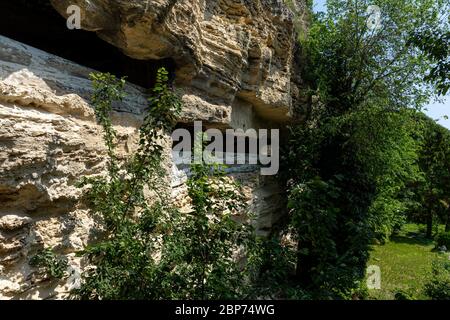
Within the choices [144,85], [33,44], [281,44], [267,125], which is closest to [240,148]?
[267,125]

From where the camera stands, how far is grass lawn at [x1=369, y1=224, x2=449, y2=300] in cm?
1170

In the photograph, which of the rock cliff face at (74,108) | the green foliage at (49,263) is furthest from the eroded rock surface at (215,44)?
the green foliage at (49,263)

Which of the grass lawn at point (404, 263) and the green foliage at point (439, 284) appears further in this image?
the grass lawn at point (404, 263)

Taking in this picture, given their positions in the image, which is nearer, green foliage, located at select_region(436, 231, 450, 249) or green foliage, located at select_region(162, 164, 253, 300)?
green foliage, located at select_region(162, 164, 253, 300)

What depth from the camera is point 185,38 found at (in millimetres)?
6145

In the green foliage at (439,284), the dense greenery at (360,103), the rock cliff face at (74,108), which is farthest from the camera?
the dense greenery at (360,103)

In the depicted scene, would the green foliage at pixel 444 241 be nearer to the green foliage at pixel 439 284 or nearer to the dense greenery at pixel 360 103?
the dense greenery at pixel 360 103

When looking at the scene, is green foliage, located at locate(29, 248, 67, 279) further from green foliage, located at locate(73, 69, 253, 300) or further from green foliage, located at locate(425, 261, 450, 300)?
green foliage, located at locate(425, 261, 450, 300)

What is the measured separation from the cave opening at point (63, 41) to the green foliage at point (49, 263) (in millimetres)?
3313

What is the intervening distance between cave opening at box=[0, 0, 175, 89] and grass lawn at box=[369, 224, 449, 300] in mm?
6591

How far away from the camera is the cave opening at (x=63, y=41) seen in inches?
203

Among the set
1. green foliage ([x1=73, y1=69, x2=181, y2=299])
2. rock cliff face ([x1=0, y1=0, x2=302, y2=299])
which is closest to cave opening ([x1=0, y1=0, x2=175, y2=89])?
rock cliff face ([x1=0, y1=0, x2=302, y2=299])

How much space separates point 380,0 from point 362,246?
10684 millimetres
